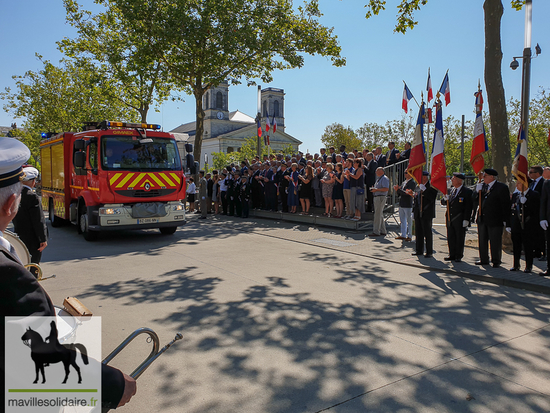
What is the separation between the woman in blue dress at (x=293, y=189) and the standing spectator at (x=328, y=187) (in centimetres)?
136

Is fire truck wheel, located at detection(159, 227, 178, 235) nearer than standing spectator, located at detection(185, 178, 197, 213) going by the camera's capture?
Yes

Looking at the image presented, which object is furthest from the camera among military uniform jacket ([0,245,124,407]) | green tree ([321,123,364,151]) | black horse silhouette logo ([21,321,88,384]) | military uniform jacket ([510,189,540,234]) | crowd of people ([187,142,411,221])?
green tree ([321,123,364,151])

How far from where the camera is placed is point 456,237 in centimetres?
906

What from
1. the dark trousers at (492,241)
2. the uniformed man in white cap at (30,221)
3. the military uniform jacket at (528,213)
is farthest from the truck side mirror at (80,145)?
the military uniform jacket at (528,213)

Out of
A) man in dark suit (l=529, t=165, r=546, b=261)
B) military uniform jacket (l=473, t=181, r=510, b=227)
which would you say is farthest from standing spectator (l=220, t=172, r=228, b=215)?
man in dark suit (l=529, t=165, r=546, b=261)

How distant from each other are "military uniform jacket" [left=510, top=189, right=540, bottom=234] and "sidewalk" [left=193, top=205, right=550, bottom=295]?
87 cm

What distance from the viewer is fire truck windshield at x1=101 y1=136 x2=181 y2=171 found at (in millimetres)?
11234

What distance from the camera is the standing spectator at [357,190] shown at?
1343cm

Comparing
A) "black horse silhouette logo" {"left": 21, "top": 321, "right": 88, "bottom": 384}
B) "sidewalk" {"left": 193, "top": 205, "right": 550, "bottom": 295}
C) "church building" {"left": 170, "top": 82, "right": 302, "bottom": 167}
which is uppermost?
"church building" {"left": 170, "top": 82, "right": 302, "bottom": 167}

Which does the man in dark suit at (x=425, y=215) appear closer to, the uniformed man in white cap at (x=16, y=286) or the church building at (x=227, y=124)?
the uniformed man in white cap at (x=16, y=286)

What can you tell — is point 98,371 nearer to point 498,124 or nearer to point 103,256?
point 103,256

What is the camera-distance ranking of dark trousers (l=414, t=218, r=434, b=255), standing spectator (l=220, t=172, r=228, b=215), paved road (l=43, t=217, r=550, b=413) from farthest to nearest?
standing spectator (l=220, t=172, r=228, b=215)
dark trousers (l=414, t=218, r=434, b=255)
paved road (l=43, t=217, r=550, b=413)

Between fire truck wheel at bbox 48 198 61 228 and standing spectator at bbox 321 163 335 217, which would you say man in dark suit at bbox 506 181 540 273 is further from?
fire truck wheel at bbox 48 198 61 228

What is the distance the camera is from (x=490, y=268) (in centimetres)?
841
